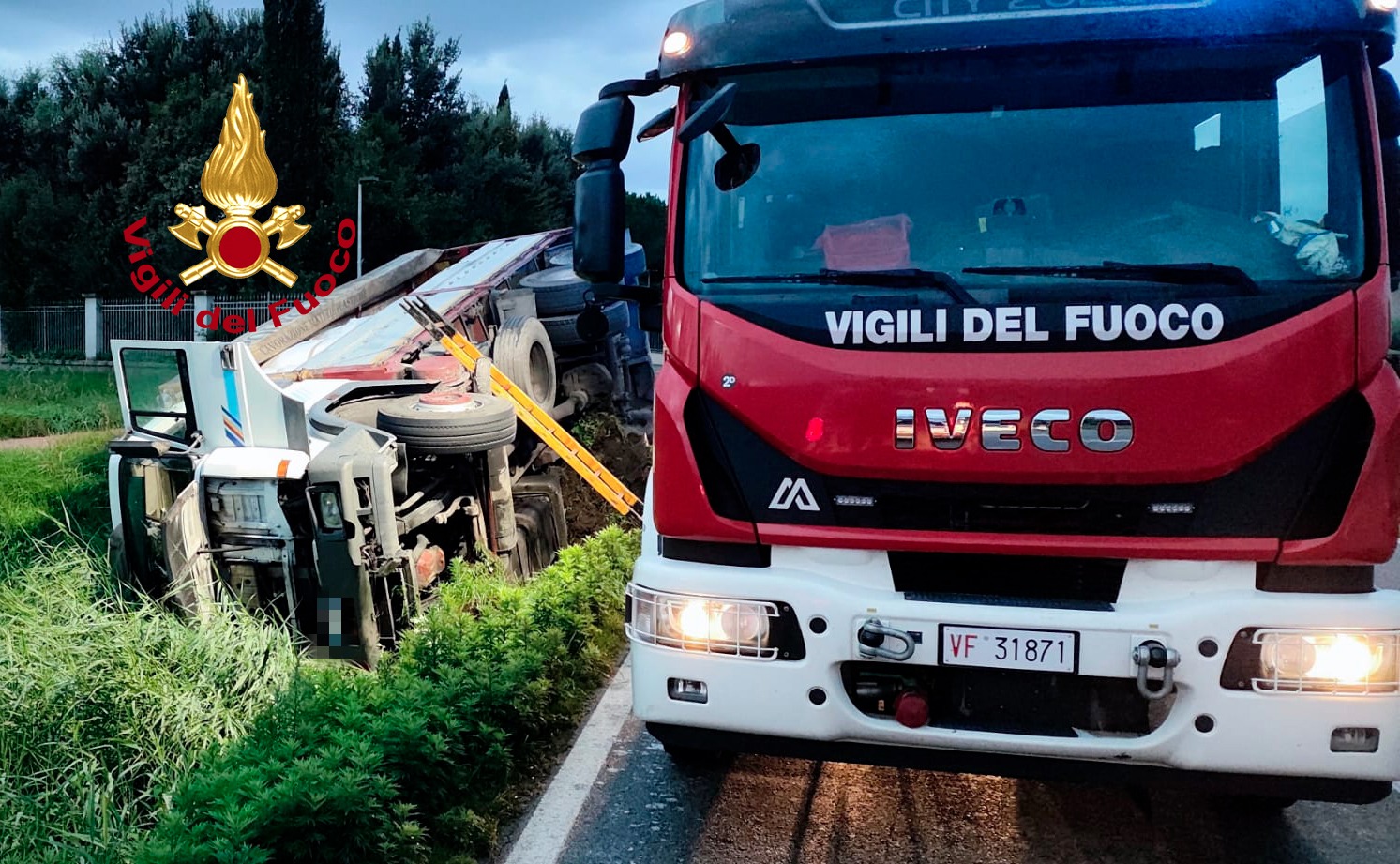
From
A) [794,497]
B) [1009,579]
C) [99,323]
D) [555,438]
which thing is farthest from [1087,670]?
[99,323]

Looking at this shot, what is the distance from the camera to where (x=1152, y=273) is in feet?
9.37

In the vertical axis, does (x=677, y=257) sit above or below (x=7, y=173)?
below

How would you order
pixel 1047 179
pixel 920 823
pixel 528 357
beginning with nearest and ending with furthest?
pixel 1047 179, pixel 920 823, pixel 528 357

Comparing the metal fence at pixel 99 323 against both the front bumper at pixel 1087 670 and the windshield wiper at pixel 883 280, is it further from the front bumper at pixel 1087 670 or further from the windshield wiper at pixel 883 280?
the front bumper at pixel 1087 670

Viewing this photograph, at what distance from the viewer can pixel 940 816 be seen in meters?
3.52

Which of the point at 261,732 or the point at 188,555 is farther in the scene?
the point at 188,555

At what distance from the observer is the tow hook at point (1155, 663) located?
269cm

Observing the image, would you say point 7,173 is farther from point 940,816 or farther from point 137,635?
point 940,816

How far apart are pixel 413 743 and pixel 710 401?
1.43m


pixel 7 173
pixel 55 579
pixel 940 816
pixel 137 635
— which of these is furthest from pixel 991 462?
pixel 7 173

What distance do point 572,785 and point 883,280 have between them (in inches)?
84.2

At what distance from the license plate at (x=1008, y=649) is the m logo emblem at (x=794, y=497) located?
50 cm

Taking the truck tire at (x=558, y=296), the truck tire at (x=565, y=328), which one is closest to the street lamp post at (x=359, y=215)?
the truck tire at (x=558, y=296)

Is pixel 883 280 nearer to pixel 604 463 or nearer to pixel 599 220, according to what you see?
pixel 599 220
